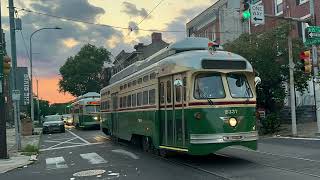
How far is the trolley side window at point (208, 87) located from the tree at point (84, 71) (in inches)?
2679

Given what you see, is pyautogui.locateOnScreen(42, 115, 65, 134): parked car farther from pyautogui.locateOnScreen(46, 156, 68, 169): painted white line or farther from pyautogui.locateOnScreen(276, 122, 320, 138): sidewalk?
pyautogui.locateOnScreen(46, 156, 68, 169): painted white line

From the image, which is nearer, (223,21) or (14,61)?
(14,61)

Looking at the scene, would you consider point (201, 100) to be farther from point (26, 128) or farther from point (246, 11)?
point (26, 128)

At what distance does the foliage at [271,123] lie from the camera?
2750 centimetres

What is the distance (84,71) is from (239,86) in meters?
68.9

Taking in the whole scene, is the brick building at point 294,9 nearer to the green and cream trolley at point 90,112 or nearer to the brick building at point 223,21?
the brick building at point 223,21

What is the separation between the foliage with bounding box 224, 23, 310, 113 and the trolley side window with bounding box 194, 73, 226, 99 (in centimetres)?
1395

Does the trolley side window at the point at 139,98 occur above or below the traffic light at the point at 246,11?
below

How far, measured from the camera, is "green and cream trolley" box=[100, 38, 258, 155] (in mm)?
13281

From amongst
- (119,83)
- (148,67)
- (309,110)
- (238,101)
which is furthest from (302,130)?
(238,101)

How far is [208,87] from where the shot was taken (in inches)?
535

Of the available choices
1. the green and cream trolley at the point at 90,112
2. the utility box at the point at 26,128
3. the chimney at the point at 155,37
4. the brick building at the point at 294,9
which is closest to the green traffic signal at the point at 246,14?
the brick building at the point at 294,9

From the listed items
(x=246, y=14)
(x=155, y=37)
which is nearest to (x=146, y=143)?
(x=246, y=14)

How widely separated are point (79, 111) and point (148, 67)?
29.6 meters
